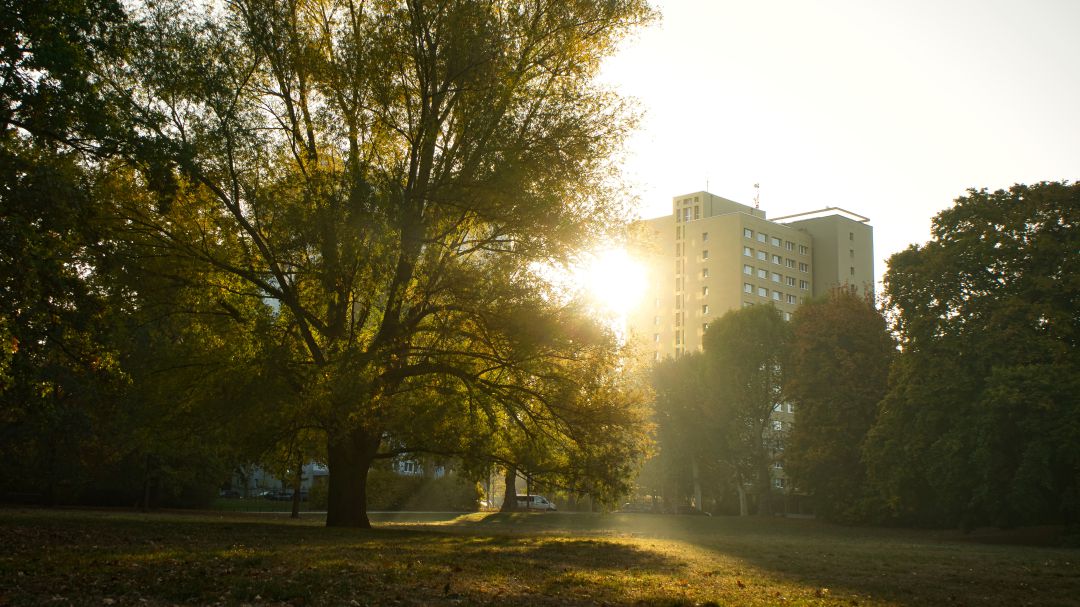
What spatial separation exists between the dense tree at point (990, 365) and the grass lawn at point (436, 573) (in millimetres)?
14218

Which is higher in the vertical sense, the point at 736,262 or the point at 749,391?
the point at 736,262

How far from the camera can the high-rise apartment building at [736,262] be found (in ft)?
415

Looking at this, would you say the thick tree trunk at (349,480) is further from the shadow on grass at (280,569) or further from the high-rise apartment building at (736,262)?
the high-rise apartment building at (736,262)

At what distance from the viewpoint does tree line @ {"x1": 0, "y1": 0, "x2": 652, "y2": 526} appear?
67.6 ft

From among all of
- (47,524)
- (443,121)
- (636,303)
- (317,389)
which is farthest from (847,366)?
(47,524)

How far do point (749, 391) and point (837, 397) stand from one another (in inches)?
613

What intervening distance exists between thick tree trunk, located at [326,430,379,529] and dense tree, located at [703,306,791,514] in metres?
44.0

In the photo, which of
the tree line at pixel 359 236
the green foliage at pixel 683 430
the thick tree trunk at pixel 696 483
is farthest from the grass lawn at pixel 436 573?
the thick tree trunk at pixel 696 483

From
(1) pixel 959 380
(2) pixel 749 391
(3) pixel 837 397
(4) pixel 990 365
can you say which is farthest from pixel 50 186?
(2) pixel 749 391

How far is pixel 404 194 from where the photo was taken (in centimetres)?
2269

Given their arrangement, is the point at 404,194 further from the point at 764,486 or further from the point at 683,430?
the point at 764,486

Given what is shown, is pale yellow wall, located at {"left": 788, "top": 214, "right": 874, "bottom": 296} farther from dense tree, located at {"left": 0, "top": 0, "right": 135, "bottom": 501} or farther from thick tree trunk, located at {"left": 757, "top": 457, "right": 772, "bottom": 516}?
dense tree, located at {"left": 0, "top": 0, "right": 135, "bottom": 501}

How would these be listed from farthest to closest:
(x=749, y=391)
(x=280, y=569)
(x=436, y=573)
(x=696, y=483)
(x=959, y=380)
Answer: (x=696, y=483), (x=749, y=391), (x=959, y=380), (x=436, y=573), (x=280, y=569)

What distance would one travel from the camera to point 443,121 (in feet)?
78.6
